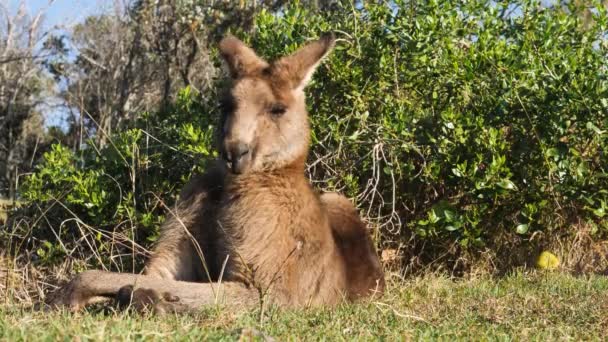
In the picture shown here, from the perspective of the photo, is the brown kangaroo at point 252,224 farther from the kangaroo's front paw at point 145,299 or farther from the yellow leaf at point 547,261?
the yellow leaf at point 547,261

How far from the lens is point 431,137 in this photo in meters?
7.86

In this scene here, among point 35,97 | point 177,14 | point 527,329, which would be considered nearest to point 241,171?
point 527,329

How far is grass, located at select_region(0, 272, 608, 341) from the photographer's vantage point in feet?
12.8

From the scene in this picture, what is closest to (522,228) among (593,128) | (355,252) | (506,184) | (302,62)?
(506,184)

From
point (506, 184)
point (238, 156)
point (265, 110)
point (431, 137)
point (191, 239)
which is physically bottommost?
point (191, 239)

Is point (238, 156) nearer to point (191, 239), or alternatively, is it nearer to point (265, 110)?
point (265, 110)

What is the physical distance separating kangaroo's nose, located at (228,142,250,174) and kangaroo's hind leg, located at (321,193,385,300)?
119 centimetres

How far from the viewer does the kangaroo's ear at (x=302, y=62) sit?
238 inches

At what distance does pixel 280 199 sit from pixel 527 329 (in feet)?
5.97

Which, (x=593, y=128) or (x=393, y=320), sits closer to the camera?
(x=393, y=320)

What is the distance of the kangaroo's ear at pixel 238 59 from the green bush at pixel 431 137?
1.68 metres

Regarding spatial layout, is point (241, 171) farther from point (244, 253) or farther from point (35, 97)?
point (35, 97)

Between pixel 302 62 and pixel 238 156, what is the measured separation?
0.90m

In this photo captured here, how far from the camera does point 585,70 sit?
26.7ft
